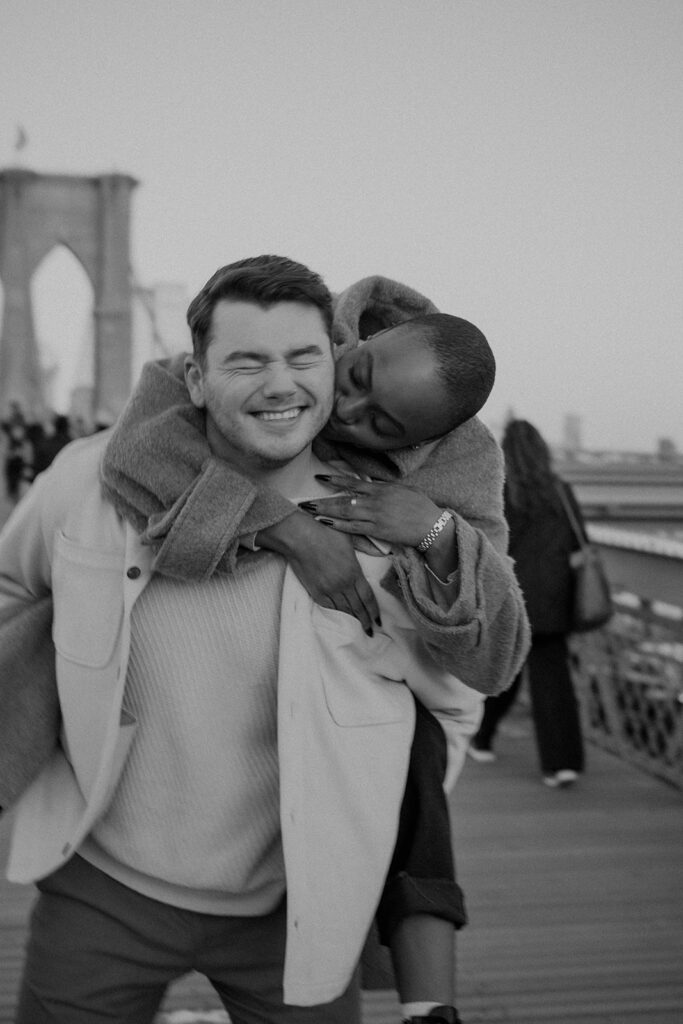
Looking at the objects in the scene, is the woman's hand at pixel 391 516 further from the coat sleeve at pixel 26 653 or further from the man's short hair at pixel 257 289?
the coat sleeve at pixel 26 653

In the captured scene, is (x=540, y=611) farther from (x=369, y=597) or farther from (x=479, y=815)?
(x=369, y=597)

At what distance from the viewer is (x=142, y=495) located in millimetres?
1328

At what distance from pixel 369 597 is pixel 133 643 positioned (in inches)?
10.8

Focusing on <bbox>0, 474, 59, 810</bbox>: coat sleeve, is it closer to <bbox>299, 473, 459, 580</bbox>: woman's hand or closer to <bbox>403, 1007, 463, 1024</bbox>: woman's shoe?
<bbox>299, 473, 459, 580</bbox>: woman's hand

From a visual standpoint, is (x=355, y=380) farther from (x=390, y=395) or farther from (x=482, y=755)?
(x=482, y=755)

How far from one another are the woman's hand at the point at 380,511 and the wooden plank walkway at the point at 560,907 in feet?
4.84

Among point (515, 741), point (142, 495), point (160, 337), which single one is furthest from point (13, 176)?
point (142, 495)

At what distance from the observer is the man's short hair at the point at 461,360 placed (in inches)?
52.5

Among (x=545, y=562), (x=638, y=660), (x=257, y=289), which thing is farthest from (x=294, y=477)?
(x=638, y=660)

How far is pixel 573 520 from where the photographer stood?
402cm

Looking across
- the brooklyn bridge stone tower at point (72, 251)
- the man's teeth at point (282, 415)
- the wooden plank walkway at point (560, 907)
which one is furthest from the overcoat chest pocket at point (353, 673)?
the brooklyn bridge stone tower at point (72, 251)

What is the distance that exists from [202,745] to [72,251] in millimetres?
32970

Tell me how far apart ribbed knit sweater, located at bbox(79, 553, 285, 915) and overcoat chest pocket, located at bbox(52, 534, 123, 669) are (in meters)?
0.03

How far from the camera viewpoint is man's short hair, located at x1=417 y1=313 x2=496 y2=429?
4.38ft
